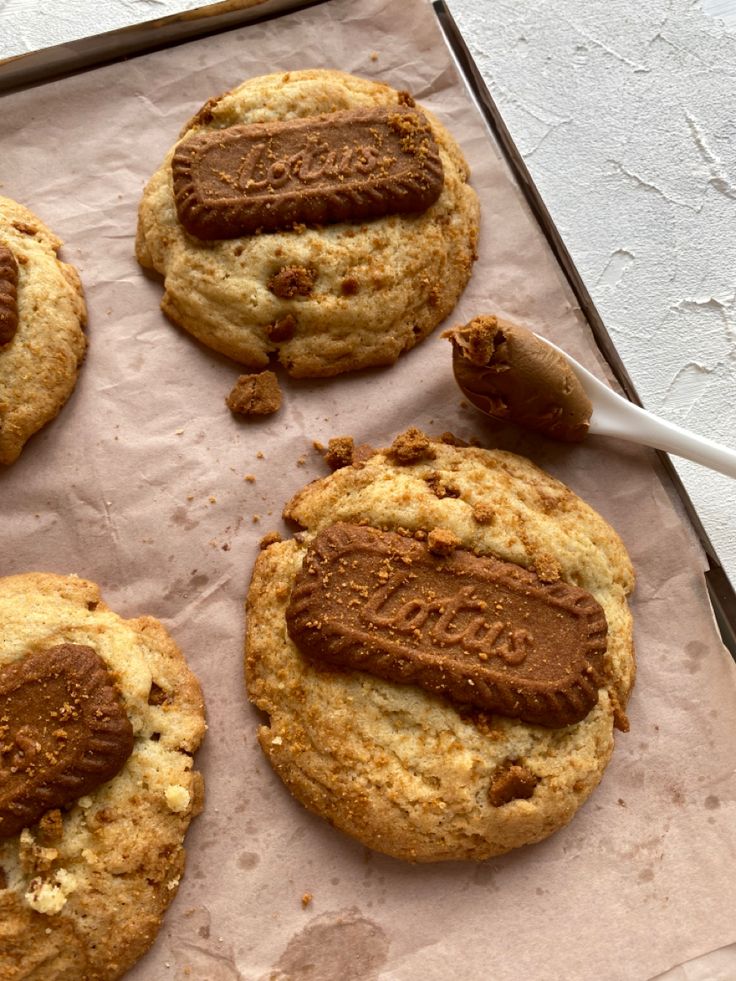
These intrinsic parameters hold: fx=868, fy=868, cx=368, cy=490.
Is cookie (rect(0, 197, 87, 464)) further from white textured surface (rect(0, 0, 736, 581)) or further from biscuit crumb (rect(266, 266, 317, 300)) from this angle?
white textured surface (rect(0, 0, 736, 581))

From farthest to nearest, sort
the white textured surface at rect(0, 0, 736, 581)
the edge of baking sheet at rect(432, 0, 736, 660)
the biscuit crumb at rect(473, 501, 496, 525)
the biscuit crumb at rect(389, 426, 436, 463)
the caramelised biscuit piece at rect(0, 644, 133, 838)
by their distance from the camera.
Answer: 1. the white textured surface at rect(0, 0, 736, 581)
2. the edge of baking sheet at rect(432, 0, 736, 660)
3. the biscuit crumb at rect(389, 426, 436, 463)
4. the biscuit crumb at rect(473, 501, 496, 525)
5. the caramelised biscuit piece at rect(0, 644, 133, 838)

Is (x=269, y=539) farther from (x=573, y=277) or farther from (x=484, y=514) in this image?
(x=573, y=277)

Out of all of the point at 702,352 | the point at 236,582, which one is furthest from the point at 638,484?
the point at 236,582

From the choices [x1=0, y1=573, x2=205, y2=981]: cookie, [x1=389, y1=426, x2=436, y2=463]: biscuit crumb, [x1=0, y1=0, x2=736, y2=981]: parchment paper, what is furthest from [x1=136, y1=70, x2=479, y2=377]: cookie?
[x1=0, y1=573, x2=205, y2=981]: cookie

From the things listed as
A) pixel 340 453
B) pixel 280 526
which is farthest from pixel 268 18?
pixel 280 526

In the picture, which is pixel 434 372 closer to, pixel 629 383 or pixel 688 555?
pixel 629 383

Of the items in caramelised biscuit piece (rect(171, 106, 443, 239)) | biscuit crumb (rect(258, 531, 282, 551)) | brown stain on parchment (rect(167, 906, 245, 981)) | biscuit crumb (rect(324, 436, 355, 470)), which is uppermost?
caramelised biscuit piece (rect(171, 106, 443, 239))
